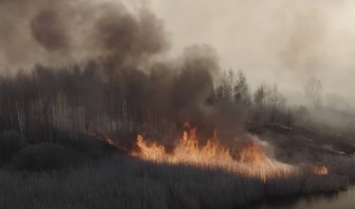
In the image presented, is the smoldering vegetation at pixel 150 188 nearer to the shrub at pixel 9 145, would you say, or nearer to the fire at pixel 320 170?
the fire at pixel 320 170

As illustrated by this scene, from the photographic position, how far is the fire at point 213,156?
122 ft

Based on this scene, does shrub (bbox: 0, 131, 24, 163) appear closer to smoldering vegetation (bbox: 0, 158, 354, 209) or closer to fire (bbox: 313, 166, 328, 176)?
smoldering vegetation (bbox: 0, 158, 354, 209)

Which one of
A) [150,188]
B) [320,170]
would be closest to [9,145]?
[150,188]

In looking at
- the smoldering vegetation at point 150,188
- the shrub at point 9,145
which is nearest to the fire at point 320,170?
the smoldering vegetation at point 150,188

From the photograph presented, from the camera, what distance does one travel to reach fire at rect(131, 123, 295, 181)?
37156 mm

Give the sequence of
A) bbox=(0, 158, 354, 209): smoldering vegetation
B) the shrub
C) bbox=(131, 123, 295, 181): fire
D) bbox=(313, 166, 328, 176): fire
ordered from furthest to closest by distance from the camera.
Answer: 1. the shrub
2. bbox=(313, 166, 328, 176): fire
3. bbox=(131, 123, 295, 181): fire
4. bbox=(0, 158, 354, 209): smoldering vegetation

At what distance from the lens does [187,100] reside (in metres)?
52.7

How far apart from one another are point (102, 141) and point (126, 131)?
247 inches

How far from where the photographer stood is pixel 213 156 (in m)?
44.3

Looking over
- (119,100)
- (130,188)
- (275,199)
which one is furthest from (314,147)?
(130,188)

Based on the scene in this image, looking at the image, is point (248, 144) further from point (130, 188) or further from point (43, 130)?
point (43, 130)

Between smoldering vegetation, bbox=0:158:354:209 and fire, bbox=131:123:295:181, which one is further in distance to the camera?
fire, bbox=131:123:295:181

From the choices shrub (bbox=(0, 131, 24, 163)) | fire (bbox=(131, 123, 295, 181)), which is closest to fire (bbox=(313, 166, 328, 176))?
fire (bbox=(131, 123, 295, 181))

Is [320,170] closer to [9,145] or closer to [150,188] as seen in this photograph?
[150,188]
